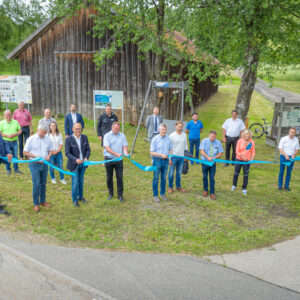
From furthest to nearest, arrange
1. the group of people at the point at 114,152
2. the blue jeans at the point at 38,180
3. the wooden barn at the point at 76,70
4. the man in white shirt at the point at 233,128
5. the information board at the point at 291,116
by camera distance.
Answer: the wooden barn at the point at 76,70 → the information board at the point at 291,116 → the man in white shirt at the point at 233,128 → the group of people at the point at 114,152 → the blue jeans at the point at 38,180

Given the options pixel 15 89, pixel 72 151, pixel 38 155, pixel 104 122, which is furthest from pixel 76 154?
pixel 15 89

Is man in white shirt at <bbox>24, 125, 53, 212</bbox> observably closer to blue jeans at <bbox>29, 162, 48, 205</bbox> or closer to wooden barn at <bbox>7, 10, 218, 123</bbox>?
blue jeans at <bbox>29, 162, 48, 205</bbox>

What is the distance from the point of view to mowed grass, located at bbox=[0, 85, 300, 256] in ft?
18.8

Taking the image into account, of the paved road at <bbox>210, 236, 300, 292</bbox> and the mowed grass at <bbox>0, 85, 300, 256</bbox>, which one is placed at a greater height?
the paved road at <bbox>210, 236, 300, 292</bbox>

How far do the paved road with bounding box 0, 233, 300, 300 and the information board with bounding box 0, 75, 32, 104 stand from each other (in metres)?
11.9

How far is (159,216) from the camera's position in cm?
679

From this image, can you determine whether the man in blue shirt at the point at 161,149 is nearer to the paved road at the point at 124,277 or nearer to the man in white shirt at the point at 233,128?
the paved road at the point at 124,277

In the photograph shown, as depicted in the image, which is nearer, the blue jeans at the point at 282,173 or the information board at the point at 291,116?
the blue jeans at the point at 282,173

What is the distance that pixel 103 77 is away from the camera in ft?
55.6

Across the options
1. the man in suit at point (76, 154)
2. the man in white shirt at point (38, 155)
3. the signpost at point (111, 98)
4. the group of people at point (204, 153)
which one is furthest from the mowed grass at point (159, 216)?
the signpost at point (111, 98)

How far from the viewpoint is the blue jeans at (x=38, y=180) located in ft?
21.4

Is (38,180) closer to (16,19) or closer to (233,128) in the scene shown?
(233,128)

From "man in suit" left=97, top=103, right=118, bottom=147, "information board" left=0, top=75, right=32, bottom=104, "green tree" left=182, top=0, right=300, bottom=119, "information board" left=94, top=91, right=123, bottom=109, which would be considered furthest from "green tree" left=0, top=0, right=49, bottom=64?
"man in suit" left=97, top=103, right=118, bottom=147

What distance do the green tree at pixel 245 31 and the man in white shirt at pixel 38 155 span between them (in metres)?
7.01
